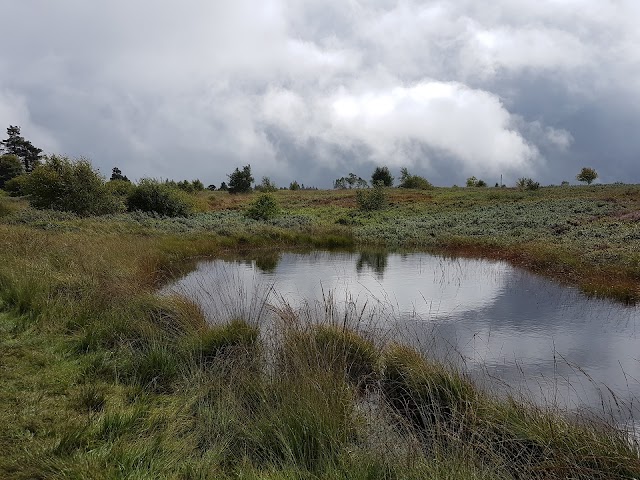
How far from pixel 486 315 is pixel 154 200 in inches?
1165

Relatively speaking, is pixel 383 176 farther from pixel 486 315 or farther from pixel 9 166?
pixel 486 315

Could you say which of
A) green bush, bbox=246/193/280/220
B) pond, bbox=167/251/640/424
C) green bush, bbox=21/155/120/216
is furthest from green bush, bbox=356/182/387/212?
pond, bbox=167/251/640/424

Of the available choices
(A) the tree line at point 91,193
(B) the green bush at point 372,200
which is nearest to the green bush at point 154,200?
(A) the tree line at point 91,193

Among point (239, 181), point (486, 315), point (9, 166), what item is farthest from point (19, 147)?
point (486, 315)

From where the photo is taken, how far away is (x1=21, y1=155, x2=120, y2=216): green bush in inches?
1227

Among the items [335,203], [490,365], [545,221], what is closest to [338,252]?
[545,221]

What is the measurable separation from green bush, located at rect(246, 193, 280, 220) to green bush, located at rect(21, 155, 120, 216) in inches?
416

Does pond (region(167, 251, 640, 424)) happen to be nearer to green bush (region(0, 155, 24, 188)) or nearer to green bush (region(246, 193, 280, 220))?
green bush (region(246, 193, 280, 220))

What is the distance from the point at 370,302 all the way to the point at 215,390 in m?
6.41

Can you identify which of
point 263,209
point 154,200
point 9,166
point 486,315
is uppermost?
point 9,166

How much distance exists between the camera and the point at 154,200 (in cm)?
3488

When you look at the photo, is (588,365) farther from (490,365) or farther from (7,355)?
(7,355)

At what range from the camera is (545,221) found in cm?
2911

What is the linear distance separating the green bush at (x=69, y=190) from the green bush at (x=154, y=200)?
2990mm
